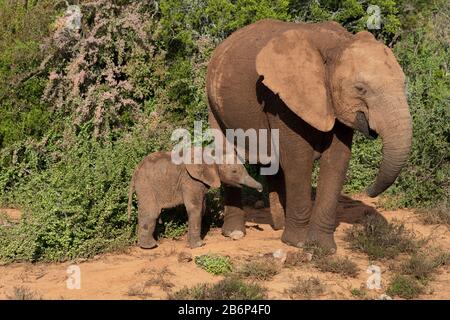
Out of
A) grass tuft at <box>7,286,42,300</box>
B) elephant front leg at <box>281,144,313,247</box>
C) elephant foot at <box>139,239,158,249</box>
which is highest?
elephant front leg at <box>281,144,313,247</box>

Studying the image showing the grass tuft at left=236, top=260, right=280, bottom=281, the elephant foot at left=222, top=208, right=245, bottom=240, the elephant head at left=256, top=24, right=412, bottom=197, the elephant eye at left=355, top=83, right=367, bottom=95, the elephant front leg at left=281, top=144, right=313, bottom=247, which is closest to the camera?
the elephant head at left=256, top=24, right=412, bottom=197

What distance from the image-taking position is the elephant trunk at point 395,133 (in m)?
5.88

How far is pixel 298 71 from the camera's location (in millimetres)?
6414

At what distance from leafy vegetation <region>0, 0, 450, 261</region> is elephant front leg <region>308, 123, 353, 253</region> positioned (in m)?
1.60

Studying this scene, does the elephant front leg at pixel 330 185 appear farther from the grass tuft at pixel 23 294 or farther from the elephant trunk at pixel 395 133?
the grass tuft at pixel 23 294

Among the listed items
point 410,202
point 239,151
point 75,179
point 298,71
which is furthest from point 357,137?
point 75,179

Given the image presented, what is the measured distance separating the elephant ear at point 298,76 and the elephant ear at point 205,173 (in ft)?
3.69

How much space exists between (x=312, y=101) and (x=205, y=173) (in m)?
1.41

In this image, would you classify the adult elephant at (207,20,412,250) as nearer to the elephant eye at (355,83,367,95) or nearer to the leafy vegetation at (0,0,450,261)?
the elephant eye at (355,83,367,95)

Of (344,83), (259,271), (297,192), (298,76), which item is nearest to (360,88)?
(344,83)

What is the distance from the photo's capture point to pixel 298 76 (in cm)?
640

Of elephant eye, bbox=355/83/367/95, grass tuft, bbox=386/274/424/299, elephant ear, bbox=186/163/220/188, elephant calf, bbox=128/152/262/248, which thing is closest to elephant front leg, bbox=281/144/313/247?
elephant calf, bbox=128/152/262/248

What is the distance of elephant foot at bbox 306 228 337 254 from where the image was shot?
272 inches

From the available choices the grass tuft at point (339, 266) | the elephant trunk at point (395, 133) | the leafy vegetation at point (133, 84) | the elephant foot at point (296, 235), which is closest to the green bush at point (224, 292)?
the grass tuft at point (339, 266)
